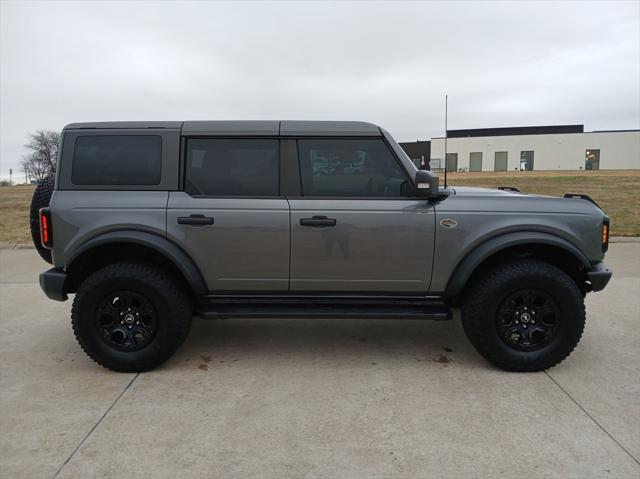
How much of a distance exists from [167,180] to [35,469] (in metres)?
2.07

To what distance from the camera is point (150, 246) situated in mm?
3518

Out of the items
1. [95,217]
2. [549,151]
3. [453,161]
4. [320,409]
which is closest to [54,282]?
[95,217]

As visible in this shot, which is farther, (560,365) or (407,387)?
(560,365)

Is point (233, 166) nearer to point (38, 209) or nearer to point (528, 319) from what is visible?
point (38, 209)

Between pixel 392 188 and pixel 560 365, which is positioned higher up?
pixel 392 188

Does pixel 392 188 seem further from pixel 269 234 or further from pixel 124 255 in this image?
pixel 124 255

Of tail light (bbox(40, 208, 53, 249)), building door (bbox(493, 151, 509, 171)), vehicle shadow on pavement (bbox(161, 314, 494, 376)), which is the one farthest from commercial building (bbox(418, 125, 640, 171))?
tail light (bbox(40, 208, 53, 249))

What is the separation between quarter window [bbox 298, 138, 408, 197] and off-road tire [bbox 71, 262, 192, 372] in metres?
1.33

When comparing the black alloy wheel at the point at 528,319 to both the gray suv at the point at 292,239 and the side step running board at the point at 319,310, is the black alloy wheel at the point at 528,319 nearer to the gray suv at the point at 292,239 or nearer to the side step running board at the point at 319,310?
the gray suv at the point at 292,239

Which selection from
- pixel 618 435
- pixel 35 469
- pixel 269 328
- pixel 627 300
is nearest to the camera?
pixel 35 469

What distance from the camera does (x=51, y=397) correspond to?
3.25 m

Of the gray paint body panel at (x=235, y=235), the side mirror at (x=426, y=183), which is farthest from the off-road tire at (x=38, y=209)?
the side mirror at (x=426, y=183)

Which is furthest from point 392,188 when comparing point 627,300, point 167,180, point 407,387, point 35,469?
point 627,300

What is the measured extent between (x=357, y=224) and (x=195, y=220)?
122 cm
